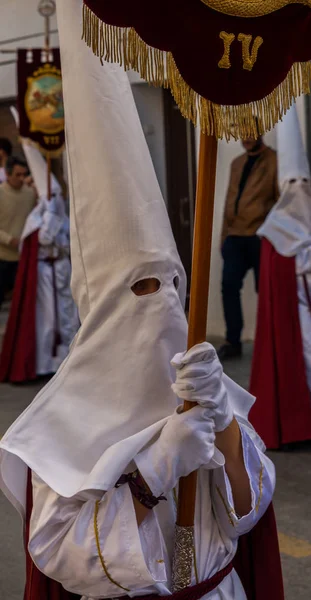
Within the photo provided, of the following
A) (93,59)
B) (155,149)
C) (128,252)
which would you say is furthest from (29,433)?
(155,149)

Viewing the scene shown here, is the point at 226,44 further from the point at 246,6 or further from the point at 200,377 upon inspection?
the point at 200,377

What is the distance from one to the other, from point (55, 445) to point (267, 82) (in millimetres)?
771

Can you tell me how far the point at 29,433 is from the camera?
1659 millimetres

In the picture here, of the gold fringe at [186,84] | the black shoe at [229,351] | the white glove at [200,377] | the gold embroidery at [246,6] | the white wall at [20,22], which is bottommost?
the black shoe at [229,351]

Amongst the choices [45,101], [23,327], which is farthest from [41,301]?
[45,101]

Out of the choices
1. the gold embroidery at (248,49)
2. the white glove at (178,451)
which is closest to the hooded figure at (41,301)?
the white glove at (178,451)

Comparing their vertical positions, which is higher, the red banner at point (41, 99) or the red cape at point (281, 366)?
the red banner at point (41, 99)

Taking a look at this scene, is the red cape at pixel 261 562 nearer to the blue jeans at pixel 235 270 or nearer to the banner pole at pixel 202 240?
the banner pole at pixel 202 240

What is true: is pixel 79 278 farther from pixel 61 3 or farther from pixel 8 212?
pixel 8 212

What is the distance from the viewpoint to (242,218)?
19.0 ft

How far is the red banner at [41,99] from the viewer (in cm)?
582

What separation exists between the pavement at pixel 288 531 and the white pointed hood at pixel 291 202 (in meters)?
0.90

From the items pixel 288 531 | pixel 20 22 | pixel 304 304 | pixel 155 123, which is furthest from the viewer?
pixel 20 22

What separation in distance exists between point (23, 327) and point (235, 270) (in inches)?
58.8
